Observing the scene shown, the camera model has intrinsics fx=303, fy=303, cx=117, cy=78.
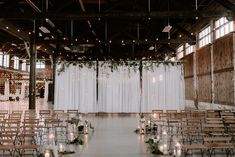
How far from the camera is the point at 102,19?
41.6 ft

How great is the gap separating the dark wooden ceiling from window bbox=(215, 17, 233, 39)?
2.44 feet

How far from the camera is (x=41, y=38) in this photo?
16.8 meters

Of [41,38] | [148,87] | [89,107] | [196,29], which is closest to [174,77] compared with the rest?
[148,87]

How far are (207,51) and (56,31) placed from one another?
9.14m

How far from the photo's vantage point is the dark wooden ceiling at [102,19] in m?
11.9

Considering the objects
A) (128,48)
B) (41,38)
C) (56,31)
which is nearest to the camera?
(41,38)

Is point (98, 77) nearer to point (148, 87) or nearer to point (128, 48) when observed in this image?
point (148, 87)

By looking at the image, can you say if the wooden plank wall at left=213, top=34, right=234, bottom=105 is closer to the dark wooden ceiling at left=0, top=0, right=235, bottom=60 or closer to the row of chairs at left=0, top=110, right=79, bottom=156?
Answer: the dark wooden ceiling at left=0, top=0, right=235, bottom=60

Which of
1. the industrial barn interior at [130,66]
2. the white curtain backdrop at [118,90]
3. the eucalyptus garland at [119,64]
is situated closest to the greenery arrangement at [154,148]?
the industrial barn interior at [130,66]

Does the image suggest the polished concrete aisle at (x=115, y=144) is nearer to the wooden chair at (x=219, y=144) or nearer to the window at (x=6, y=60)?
the wooden chair at (x=219, y=144)

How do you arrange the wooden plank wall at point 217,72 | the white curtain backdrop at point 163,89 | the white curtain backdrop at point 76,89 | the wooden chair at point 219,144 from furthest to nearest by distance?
the white curtain backdrop at point 163,89 → the white curtain backdrop at point 76,89 → the wooden plank wall at point 217,72 → the wooden chair at point 219,144

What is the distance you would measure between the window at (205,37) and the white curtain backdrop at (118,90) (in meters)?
4.39

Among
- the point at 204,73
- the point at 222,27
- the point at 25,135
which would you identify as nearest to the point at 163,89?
the point at 204,73

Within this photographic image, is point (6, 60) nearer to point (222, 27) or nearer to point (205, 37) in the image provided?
point (205, 37)
